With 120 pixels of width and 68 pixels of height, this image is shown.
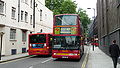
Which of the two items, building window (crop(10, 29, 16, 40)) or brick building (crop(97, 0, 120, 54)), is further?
building window (crop(10, 29, 16, 40))

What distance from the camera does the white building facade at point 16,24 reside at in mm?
21612

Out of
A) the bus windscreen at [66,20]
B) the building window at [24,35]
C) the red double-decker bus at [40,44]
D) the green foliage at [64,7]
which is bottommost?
the red double-decker bus at [40,44]

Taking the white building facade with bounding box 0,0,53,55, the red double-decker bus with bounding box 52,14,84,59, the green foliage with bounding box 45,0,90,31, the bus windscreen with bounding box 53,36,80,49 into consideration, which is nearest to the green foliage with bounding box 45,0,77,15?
the green foliage with bounding box 45,0,90,31

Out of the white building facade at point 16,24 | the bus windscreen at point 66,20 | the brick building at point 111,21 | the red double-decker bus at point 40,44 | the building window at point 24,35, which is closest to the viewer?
the brick building at point 111,21

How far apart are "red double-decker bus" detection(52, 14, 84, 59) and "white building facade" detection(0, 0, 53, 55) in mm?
5232

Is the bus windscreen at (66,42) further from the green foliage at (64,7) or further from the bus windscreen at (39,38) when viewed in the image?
the green foliage at (64,7)

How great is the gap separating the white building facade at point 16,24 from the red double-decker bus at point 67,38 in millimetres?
5232

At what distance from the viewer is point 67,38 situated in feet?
52.3

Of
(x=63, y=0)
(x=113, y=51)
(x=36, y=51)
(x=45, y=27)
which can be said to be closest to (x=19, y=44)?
(x=36, y=51)

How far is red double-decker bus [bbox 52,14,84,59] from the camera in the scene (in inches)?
620

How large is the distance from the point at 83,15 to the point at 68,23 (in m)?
56.8

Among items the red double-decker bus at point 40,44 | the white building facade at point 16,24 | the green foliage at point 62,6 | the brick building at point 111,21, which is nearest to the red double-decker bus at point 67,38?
the brick building at point 111,21

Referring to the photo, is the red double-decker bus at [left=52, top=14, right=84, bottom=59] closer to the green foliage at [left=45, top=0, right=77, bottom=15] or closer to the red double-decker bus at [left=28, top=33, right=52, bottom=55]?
the red double-decker bus at [left=28, top=33, right=52, bottom=55]

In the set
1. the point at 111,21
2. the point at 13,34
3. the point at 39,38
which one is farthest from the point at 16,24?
the point at 111,21
